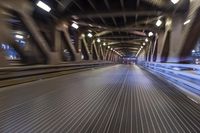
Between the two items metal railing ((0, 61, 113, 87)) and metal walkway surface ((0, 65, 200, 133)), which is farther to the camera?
metal railing ((0, 61, 113, 87))

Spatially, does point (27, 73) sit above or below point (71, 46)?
below

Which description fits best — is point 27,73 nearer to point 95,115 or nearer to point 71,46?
point 95,115

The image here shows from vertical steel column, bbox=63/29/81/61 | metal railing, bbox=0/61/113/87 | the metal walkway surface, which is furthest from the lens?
vertical steel column, bbox=63/29/81/61

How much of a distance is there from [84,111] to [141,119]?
106 centimetres

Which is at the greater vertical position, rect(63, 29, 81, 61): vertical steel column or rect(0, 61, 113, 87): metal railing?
rect(63, 29, 81, 61): vertical steel column

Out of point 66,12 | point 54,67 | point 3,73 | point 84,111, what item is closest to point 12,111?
point 84,111

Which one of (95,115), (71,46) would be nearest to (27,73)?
(95,115)

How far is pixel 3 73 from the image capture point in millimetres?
7652

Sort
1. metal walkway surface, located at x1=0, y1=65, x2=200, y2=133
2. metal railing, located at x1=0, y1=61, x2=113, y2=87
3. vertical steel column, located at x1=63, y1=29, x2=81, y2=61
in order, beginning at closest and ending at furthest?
1. metal walkway surface, located at x1=0, y1=65, x2=200, y2=133
2. metal railing, located at x1=0, y1=61, x2=113, y2=87
3. vertical steel column, located at x1=63, y1=29, x2=81, y2=61

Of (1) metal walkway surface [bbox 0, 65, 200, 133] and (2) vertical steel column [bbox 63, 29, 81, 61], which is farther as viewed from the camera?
(2) vertical steel column [bbox 63, 29, 81, 61]

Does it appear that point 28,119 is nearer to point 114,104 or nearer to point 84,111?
point 84,111

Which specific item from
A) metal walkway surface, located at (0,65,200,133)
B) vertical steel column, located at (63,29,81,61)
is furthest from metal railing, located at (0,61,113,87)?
vertical steel column, located at (63,29,81,61)

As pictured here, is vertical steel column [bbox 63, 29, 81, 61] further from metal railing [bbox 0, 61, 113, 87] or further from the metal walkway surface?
the metal walkway surface

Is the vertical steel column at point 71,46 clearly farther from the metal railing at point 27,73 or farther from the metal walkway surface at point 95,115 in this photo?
the metal walkway surface at point 95,115
